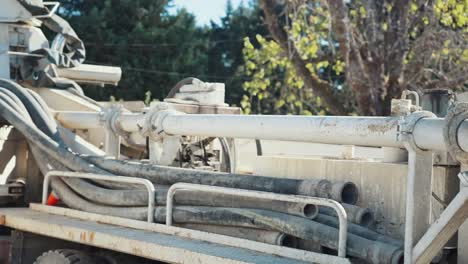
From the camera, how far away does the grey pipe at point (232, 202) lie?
4.24 metres

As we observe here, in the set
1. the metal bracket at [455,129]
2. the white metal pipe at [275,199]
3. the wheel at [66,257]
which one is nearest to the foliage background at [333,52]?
the wheel at [66,257]

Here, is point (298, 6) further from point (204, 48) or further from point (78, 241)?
point (204, 48)

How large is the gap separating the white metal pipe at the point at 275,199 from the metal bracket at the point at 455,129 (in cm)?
57

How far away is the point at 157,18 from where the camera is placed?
2858 centimetres

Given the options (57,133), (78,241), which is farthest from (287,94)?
(78,241)

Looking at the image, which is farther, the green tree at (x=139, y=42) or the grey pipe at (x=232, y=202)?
the green tree at (x=139, y=42)

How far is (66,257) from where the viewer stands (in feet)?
16.9

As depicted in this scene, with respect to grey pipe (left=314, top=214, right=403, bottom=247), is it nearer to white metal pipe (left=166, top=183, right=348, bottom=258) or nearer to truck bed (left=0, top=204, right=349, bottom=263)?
white metal pipe (left=166, top=183, right=348, bottom=258)

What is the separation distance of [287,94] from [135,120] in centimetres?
1266

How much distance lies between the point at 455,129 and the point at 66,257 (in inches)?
102

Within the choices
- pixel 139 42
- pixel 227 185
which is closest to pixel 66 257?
pixel 227 185

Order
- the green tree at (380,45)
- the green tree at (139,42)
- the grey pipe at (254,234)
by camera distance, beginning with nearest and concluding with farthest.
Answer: the grey pipe at (254,234) < the green tree at (380,45) < the green tree at (139,42)

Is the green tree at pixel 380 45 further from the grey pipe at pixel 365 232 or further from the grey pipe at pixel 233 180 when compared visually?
the grey pipe at pixel 365 232

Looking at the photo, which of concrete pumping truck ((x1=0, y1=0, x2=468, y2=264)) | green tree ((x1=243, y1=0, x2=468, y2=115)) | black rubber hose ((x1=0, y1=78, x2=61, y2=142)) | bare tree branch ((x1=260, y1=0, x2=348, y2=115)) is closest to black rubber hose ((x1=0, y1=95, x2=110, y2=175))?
concrete pumping truck ((x1=0, y1=0, x2=468, y2=264))
